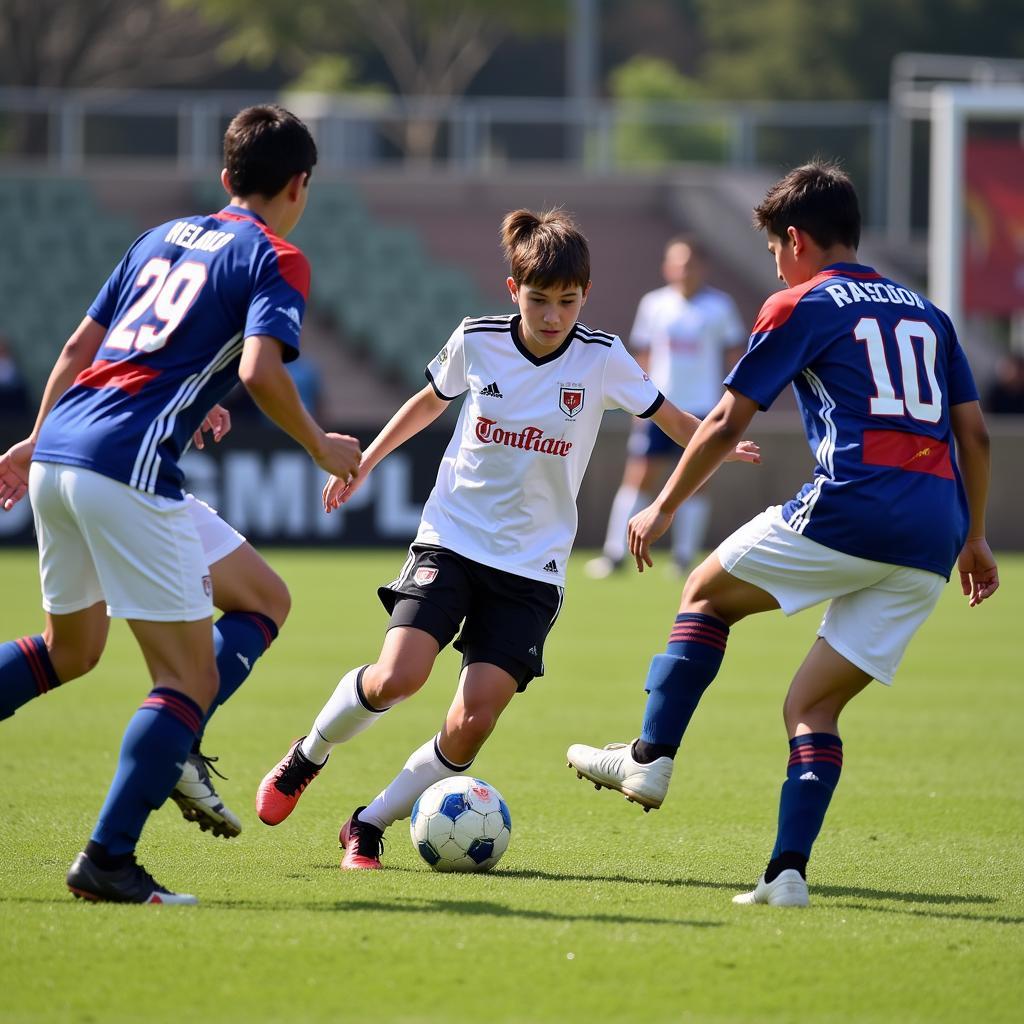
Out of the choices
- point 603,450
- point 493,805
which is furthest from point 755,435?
point 493,805

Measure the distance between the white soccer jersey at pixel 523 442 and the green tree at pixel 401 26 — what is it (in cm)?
3137

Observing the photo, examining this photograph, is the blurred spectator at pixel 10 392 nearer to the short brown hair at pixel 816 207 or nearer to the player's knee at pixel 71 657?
the player's knee at pixel 71 657

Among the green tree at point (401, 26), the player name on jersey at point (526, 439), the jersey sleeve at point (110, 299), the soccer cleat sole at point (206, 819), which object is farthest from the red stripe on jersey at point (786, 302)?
the green tree at point (401, 26)

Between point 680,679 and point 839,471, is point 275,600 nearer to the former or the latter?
point 680,679

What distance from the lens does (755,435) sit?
16.8 metres

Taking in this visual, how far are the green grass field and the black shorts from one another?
640 millimetres

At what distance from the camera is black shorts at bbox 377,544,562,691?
16.9 ft

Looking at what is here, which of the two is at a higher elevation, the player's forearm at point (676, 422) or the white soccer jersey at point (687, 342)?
the player's forearm at point (676, 422)

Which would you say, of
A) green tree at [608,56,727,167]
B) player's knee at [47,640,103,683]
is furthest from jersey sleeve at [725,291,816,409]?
green tree at [608,56,727,167]

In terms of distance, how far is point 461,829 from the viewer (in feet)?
16.5

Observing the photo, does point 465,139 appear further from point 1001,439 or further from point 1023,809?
point 1023,809

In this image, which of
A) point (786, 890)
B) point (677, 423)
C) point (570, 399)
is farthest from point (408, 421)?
point (786, 890)

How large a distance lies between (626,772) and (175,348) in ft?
5.83

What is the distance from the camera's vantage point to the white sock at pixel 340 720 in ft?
16.8
